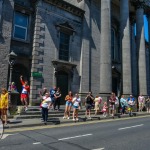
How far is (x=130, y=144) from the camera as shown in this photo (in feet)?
22.6

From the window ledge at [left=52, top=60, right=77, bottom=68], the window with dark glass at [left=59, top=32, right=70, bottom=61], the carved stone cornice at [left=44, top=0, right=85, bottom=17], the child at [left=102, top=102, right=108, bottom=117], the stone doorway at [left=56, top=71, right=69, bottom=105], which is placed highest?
the carved stone cornice at [left=44, top=0, right=85, bottom=17]

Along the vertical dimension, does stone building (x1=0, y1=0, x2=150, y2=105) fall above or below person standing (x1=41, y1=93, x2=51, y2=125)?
above

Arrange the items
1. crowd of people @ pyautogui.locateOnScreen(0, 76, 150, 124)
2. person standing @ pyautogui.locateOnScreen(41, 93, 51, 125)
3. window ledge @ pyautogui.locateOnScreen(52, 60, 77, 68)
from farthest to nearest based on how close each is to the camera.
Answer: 1. window ledge @ pyautogui.locateOnScreen(52, 60, 77, 68)
2. person standing @ pyautogui.locateOnScreen(41, 93, 51, 125)
3. crowd of people @ pyautogui.locateOnScreen(0, 76, 150, 124)

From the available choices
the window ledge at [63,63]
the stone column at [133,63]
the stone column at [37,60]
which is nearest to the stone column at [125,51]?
the stone column at [133,63]

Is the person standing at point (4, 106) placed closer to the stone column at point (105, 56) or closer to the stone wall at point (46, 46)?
the stone wall at point (46, 46)

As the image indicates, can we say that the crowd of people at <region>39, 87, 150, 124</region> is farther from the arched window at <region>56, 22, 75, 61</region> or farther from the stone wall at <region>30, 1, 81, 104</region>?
the arched window at <region>56, 22, 75, 61</region>

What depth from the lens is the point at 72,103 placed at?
13555 millimetres

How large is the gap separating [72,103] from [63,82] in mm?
6449

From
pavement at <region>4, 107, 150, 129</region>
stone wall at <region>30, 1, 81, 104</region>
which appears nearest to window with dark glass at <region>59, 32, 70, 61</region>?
stone wall at <region>30, 1, 81, 104</region>

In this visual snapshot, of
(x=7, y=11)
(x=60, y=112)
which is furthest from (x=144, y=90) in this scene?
(x=7, y=11)

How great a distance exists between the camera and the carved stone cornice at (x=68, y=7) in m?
19.5

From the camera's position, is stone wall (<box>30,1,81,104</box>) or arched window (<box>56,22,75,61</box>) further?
arched window (<box>56,22,75,61</box>)

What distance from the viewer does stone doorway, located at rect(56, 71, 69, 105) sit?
19422 mm

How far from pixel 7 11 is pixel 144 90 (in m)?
16.9
